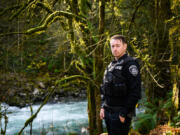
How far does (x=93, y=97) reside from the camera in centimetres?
633

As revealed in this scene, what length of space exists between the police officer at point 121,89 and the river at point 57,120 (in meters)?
4.31

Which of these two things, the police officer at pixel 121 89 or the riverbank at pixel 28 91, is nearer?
the police officer at pixel 121 89

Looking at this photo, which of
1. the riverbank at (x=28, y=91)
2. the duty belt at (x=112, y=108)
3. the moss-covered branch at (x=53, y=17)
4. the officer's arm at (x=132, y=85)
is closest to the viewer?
the officer's arm at (x=132, y=85)

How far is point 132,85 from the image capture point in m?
2.88

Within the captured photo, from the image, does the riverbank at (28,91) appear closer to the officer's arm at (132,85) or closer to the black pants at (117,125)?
the black pants at (117,125)

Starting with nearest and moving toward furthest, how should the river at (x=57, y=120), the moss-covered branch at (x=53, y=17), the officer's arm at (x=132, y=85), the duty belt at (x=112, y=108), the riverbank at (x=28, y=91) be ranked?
1. the officer's arm at (x=132, y=85)
2. the duty belt at (x=112, y=108)
3. the moss-covered branch at (x=53, y=17)
4. the river at (x=57, y=120)
5. the riverbank at (x=28, y=91)

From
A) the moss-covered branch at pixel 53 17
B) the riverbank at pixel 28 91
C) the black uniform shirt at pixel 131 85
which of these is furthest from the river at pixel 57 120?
the black uniform shirt at pixel 131 85

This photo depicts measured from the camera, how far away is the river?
25.8ft

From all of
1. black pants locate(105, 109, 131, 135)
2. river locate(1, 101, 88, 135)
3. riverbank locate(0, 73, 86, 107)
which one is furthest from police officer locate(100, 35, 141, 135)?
riverbank locate(0, 73, 86, 107)

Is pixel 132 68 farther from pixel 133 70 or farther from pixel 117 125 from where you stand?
pixel 117 125

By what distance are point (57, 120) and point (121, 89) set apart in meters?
6.80

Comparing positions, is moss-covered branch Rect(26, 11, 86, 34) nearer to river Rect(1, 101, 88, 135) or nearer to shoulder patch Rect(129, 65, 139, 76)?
shoulder patch Rect(129, 65, 139, 76)

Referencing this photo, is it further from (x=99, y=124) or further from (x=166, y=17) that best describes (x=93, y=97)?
(x=166, y=17)

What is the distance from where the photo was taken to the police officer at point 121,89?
2.89 m
